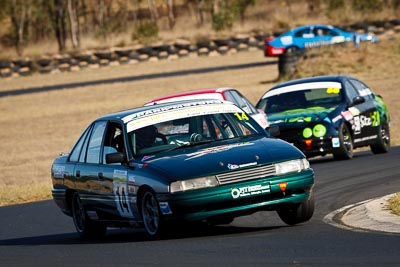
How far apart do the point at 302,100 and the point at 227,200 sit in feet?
31.5

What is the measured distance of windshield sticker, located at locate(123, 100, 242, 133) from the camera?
1133 cm

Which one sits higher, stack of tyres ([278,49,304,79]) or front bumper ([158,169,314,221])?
front bumper ([158,169,314,221])

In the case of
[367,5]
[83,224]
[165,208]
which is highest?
[165,208]

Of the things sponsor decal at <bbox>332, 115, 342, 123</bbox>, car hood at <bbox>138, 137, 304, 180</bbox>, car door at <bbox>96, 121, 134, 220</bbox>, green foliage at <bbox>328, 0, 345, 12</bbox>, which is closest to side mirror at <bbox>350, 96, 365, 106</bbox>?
sponsor decal at <bbox>332, 115, 342, 123</bbox>

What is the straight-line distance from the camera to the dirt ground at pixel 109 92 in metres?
27.2

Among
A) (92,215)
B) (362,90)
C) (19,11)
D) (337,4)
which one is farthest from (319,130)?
(19,11)

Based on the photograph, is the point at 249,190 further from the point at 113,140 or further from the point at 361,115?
the point at 361,115

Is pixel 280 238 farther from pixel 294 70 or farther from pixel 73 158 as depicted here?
pixel 294 70

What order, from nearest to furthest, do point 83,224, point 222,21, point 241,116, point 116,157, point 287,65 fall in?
point 116,157, point 241,116, point 83,224, point 287,65, point 222,21

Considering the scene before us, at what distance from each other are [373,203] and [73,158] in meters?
3.35

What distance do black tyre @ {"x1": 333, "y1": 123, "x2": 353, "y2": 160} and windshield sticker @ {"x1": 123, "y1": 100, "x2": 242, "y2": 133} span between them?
22.4 ft

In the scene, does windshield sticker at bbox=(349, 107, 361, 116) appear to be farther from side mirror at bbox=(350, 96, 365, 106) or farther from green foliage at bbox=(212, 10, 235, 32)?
green foliage at bbox=(212, 10, 235, 32)

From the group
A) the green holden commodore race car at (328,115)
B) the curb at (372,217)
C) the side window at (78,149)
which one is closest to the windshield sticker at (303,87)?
the green holden commodore race car at (328,115)

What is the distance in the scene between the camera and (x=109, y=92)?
40.9 m
